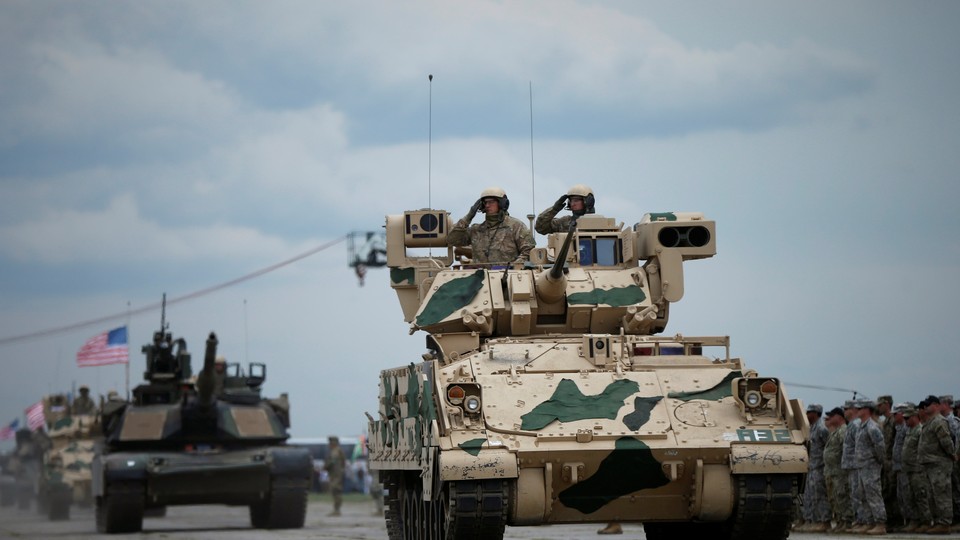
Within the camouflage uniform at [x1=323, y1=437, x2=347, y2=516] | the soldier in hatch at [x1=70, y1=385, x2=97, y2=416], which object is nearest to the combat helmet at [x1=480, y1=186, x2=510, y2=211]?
the camouflage uniform at [x1=323, y1=437, x2=347, y2=516]

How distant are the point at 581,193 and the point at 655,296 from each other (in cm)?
204

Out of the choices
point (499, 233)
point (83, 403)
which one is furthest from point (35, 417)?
point (499, 233)

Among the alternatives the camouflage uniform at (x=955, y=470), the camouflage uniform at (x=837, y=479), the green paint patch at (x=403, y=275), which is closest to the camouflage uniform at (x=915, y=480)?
the camouflage uniform at (x=955, y=470)

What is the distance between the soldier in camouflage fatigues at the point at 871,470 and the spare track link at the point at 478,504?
8371mm

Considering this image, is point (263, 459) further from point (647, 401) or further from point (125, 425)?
point (647, 401)

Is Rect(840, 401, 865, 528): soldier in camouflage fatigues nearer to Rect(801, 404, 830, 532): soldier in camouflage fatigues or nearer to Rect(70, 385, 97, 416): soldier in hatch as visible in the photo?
Rect(801, 404, 830, 532): soldier in camouflage fatigues

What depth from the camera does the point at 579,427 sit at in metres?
15.7

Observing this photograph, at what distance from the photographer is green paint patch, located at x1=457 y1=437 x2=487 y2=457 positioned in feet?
49.7

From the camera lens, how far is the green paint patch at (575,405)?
15.8 m

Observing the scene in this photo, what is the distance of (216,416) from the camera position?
32.2 metres

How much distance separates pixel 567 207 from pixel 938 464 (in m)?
5.94

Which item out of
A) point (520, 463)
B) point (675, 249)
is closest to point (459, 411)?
point (520, 463)

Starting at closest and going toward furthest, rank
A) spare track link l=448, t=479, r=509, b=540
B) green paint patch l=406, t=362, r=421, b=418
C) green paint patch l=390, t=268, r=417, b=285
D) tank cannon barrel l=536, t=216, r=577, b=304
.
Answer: spare track link l=448, t=479, r=509, b=540, green paint patch l=406, t=362, r=421, b=418, tank cannon barrel l=536, t=216, r=577, b=304, green paint patch l=390, t=268, r=417, b=285

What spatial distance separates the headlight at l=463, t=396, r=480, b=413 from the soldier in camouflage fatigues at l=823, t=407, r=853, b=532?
918cm
